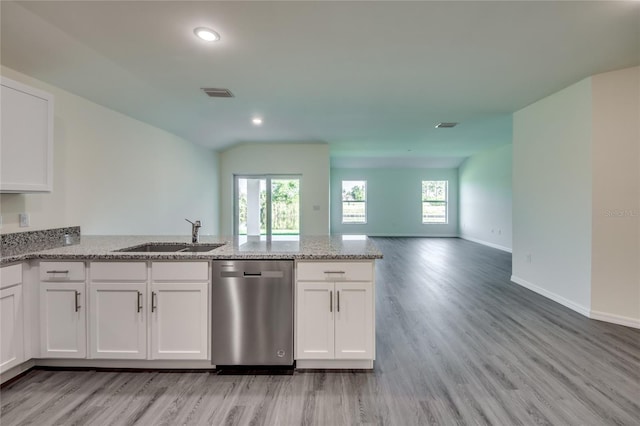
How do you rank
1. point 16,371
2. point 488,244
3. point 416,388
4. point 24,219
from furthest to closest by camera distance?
point 488,244 < point 24,219 < point 16,371 < point 416,388

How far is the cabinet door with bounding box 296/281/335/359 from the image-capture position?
84.6 inches

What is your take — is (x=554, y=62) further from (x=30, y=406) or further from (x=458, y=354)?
(x=30, y=406)

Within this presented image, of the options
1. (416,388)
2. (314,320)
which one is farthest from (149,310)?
(416,388)

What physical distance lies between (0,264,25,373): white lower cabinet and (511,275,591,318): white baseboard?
5.26m

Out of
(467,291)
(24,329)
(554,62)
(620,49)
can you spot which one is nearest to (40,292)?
(24,329)

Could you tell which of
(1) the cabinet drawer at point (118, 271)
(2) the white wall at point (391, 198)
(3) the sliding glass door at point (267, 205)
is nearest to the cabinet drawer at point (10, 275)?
(1) the cabinet drawer at point (118, 271)

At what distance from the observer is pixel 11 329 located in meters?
2.00

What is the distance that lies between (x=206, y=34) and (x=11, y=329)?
102 inches

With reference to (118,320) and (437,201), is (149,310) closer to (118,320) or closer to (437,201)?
(118,320)

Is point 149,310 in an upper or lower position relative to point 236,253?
lower

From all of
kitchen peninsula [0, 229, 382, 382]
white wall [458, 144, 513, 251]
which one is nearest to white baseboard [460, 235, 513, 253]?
white wall [458, 144, 513, 251]

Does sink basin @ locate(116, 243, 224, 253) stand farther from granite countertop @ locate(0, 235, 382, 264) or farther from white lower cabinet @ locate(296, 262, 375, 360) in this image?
white lower cabinet @ locate(296, 262, 375, 360)

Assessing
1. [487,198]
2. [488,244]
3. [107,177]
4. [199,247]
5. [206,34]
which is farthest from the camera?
[487,198]

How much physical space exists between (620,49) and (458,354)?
313 cm
